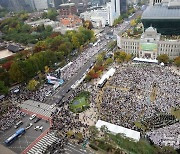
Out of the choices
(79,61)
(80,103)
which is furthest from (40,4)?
(80,103)

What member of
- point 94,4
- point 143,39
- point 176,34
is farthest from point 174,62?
point 94,4

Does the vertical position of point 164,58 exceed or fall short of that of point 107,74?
it exceeds it

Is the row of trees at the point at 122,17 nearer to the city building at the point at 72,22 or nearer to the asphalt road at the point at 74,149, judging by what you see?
the city building at the point at 72,22

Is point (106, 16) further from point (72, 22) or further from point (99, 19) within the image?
point (72, 22)

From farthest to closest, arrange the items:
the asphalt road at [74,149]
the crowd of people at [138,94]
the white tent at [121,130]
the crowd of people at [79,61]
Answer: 1. the crowd of people at [79,61]
2. the crowd of people at [138,94]
3. the white tent at [121,130]
4. the asphalt road at [74,149]

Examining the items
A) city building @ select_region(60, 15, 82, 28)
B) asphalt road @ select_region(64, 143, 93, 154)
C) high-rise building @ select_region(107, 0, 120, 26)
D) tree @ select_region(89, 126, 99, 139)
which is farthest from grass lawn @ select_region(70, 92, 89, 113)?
high-rise building @ select_region(107, 0, 120, 26)

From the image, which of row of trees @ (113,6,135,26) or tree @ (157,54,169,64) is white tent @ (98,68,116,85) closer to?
tree @ (157,54,169,64)

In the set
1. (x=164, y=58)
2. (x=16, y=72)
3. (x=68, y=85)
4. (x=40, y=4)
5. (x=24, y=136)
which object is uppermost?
(x=40, y=4)

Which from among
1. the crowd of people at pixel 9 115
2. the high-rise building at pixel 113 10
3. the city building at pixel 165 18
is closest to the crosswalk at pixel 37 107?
the crowd of people at pixel 9 115
